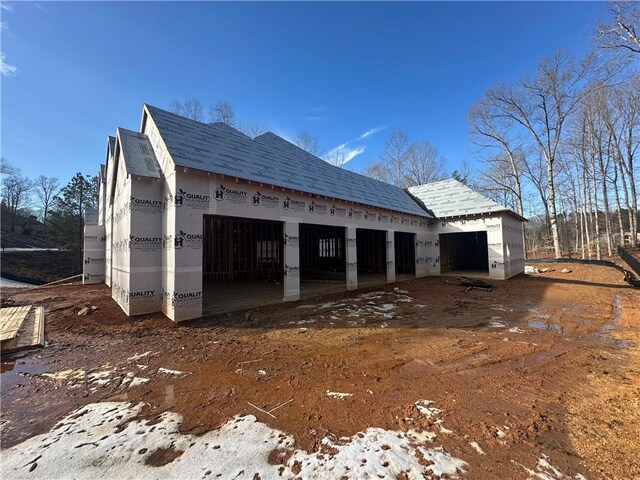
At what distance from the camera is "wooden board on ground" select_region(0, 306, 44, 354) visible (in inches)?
195

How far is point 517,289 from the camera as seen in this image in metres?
11.0

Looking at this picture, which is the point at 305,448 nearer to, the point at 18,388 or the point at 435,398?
the point at 435,398

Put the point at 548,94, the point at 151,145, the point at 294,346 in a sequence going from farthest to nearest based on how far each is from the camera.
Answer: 1. the point at 548,94
2. the point at 151,145
3. the point at 294,346

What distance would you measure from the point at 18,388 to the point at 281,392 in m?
3.62

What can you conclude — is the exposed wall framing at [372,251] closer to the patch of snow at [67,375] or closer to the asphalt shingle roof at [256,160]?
the asphalt shingle roof at [256,160]

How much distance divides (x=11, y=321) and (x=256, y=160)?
25.2ft

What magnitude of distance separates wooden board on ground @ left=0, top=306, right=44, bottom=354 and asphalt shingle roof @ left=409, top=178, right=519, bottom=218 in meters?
16.5

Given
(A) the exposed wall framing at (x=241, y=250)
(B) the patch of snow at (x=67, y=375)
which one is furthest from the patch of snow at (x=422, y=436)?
(A) the exposed wall framing at (x=241, y=250)

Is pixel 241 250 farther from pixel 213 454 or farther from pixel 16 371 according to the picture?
pixel 213 454

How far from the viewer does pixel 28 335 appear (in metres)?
5.64

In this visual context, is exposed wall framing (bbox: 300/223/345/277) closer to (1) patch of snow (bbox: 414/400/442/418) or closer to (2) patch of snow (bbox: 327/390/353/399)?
(2) patch of snow (bbox: 327/390/353/399)

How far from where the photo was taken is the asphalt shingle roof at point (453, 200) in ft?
46.0

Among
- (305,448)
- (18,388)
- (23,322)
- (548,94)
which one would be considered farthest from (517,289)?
(548,94)

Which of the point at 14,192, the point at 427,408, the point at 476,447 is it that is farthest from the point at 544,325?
the point at 14,192
